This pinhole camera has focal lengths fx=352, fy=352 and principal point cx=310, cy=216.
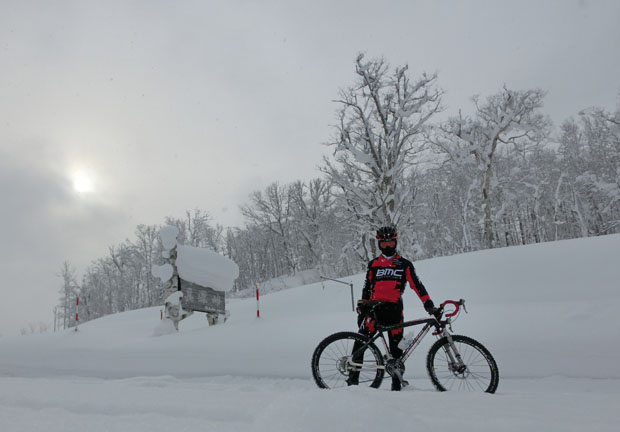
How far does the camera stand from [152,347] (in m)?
7.45

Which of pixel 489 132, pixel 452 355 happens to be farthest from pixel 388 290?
pixel 489 132

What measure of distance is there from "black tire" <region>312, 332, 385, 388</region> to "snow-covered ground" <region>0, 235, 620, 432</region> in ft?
0.95

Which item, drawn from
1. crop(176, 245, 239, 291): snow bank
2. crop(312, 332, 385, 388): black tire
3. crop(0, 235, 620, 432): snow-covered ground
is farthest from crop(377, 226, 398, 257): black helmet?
crop(176, 245, 239, 291): snow bank

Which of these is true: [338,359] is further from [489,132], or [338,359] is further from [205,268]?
[489,132]

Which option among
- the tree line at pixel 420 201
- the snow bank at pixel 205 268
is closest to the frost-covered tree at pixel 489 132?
the tree line at pixel 420 201

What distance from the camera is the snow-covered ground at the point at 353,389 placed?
2031 mm

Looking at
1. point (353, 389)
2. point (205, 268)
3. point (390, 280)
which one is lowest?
point (353, 389)

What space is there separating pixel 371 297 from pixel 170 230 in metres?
7.45

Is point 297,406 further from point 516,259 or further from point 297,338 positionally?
point 516,259

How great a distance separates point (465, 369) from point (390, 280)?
1.17m

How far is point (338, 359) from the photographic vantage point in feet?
12.8

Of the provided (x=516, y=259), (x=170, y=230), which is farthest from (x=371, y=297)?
(x=170, y=230)

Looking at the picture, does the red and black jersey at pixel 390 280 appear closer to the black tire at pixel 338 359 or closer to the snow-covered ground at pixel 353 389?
the black tire at pixel 338 359

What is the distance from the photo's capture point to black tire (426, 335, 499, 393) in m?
3.47
